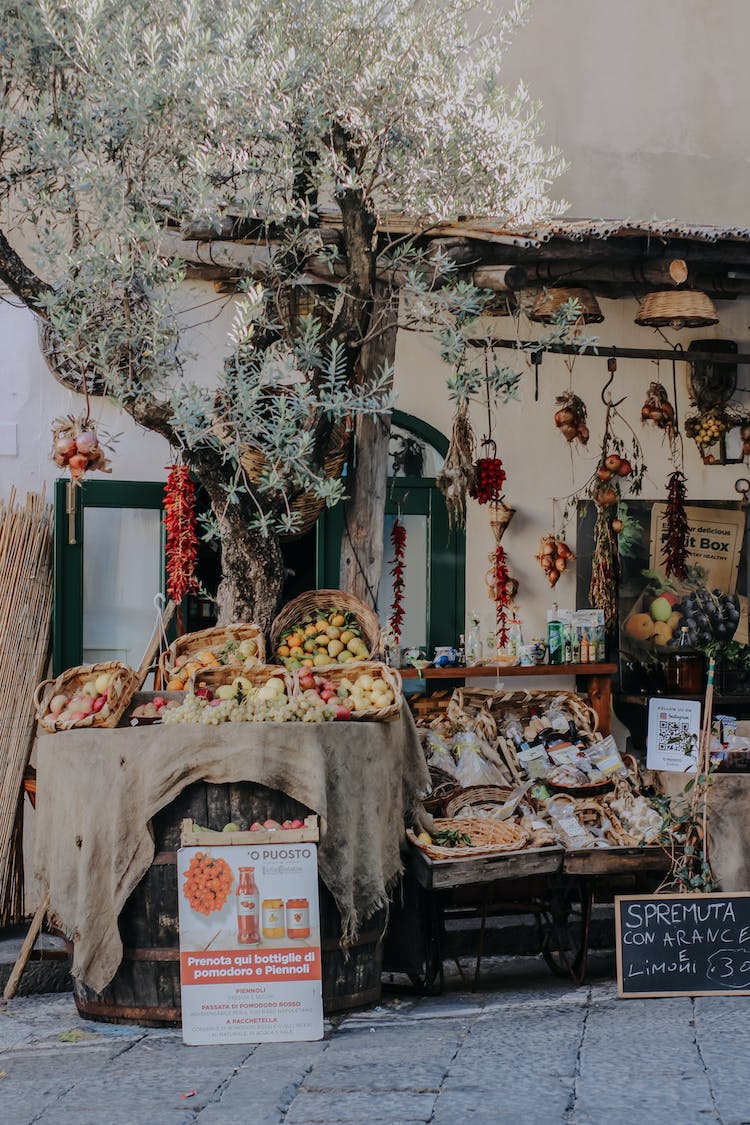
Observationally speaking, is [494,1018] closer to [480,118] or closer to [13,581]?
[13,581]

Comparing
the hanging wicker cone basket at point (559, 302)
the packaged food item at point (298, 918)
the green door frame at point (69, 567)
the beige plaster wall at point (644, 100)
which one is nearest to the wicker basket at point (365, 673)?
the packaged food item at point (298, 918)

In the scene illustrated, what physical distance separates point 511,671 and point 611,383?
218 centimetres

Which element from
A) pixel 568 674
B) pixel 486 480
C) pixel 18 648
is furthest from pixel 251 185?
pixel 568 674

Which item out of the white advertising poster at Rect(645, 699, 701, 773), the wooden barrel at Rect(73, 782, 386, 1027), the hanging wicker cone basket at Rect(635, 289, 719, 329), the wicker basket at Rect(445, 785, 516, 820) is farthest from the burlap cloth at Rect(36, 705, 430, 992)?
the hanging wicker cone basket at Rect(635, 289, 719, 329)

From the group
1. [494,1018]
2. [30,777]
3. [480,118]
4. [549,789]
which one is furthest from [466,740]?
[480,118]

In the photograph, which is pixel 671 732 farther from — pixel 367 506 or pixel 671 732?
pixel 367 506

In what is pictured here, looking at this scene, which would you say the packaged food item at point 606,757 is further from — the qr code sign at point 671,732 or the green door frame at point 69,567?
the green door frame at point 69,567

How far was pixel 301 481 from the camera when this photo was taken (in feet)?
21.9

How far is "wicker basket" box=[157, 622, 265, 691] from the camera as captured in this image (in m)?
7.34

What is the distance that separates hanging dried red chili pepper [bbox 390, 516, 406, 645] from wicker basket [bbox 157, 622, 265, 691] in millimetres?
1614

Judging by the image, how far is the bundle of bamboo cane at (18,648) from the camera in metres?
8.02

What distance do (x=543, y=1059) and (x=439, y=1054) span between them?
1.46 feet

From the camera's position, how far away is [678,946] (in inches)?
254

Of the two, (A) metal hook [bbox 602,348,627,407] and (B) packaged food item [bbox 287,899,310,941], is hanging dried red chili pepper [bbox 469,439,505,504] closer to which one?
(A) metal hook [bbox 602,348,627,407]
